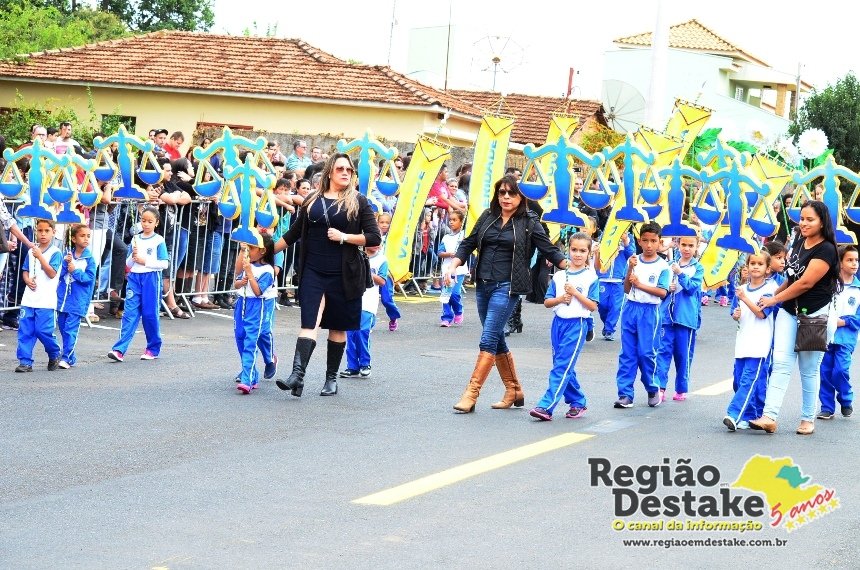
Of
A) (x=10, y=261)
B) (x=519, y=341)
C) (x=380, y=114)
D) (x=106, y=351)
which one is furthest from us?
(x=380, y=114)

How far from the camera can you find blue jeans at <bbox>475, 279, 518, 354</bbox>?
1067cm

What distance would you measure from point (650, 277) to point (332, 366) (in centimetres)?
267

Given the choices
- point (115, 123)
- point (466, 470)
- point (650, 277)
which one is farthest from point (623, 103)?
point (466, 470)

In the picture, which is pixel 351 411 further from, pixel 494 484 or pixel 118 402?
pixel 494 484

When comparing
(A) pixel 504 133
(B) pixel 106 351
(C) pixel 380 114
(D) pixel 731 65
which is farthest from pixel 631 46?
(B) pixel 106 351

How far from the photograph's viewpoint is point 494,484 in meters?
8.06

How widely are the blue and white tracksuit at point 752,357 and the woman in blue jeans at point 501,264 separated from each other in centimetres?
144

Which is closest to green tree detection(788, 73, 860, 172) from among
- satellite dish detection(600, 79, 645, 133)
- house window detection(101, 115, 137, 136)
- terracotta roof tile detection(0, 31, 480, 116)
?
satellite dish detection(600, 79, 645, 133)

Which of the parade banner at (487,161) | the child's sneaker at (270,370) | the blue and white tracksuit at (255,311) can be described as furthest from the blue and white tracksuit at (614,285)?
the blue and white tracksuit at (255,311)

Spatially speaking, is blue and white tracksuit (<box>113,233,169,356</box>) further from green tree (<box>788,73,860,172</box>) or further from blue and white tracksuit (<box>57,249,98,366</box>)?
green tree (<box>788,73,860,172</box>)

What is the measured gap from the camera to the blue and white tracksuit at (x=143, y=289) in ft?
41.8

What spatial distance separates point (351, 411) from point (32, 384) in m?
2.69

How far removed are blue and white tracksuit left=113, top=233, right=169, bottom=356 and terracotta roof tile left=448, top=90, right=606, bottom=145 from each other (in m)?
24.1

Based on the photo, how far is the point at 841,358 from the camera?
1145cm
